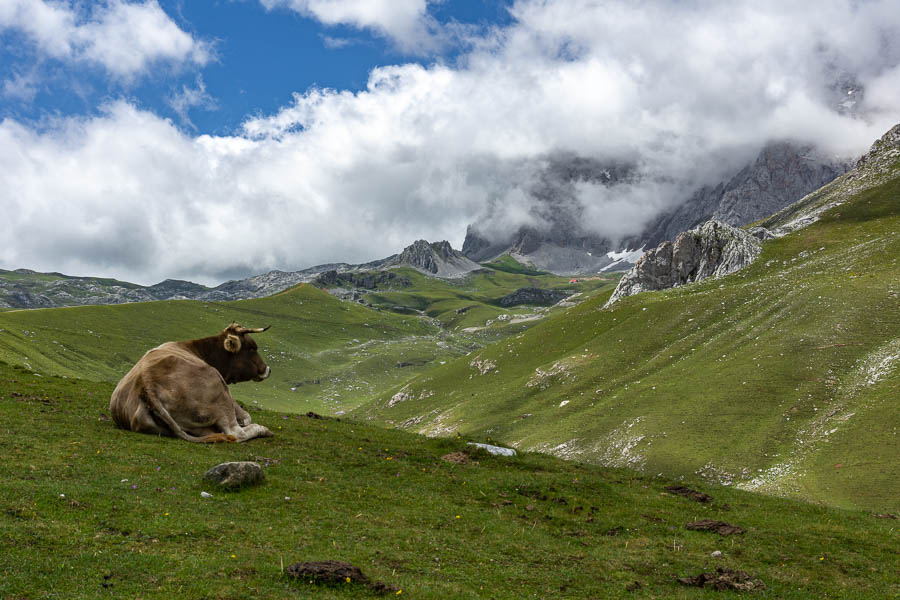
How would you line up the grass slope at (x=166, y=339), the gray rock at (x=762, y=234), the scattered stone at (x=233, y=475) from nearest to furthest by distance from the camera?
the scattered stone at (x=233, y=475)
the gray rock at (x=762, y=234)
the grass slope at (x=166, y=339)

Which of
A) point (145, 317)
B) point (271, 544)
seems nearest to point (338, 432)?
point (271, 544)

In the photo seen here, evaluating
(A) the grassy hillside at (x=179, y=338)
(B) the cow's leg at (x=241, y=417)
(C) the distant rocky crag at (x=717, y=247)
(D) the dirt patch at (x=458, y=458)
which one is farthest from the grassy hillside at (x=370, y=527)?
(C) the distant rocky crag at (x=717, y=247)

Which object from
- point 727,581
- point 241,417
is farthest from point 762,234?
point 241,417

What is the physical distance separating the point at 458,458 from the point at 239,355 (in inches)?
427

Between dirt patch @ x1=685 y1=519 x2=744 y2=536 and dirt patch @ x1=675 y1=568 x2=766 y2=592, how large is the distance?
4.00 metres

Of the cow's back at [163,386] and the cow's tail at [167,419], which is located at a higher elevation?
the cow's back at [163,386]

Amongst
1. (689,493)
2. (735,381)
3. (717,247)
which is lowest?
(689,493)

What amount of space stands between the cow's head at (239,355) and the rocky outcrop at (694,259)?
88.4m

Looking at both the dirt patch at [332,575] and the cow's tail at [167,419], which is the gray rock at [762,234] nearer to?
the cow's tail at [167,419]

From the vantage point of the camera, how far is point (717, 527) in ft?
61.5

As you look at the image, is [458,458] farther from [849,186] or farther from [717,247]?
[849,186]

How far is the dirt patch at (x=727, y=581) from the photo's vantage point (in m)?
14.0

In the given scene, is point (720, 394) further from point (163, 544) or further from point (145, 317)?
point (145, 317)

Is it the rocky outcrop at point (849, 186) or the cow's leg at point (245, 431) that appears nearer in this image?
the cow's leg at point (245, 431)
